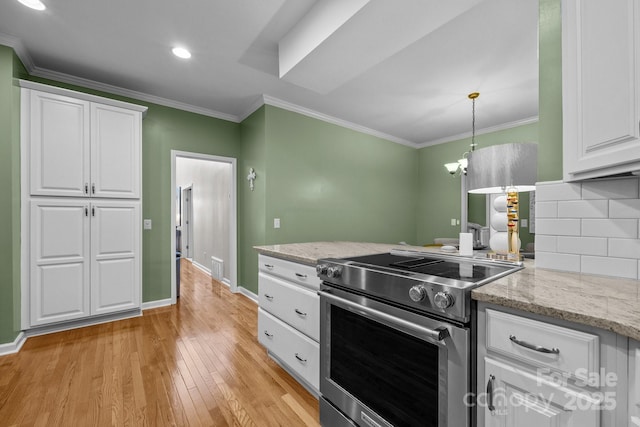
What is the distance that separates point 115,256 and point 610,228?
12.7 ft

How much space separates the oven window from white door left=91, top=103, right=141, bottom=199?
2797mm

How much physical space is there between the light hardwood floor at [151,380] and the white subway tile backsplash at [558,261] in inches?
59.2

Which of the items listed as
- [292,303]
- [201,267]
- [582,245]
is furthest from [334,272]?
[201,267]

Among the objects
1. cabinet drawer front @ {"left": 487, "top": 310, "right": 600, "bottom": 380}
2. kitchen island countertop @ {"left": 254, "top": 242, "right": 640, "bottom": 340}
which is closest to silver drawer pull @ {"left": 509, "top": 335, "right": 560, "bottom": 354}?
cabinet drawer front @ {"left": 487, "top": 310, "right": 600, "bottom": 380}

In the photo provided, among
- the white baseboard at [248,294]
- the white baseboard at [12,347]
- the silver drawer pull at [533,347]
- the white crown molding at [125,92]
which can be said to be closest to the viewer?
the silver drawer pull at [533,347]

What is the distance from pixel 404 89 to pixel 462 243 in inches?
89.0

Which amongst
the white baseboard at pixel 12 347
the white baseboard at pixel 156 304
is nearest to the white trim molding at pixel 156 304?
the white baseboard at pixel 156 304

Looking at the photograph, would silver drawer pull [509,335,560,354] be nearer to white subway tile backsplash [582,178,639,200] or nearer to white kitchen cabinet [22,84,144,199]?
white subway tile backsplash [582,178,639,200]

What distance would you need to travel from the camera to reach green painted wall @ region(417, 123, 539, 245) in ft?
14.6

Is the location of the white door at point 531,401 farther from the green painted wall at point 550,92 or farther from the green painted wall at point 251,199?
the green painted wall at point 251,199

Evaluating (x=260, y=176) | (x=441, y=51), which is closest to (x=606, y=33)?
(x=441, y=51)

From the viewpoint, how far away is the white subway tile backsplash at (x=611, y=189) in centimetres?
112

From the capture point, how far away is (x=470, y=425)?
95cm

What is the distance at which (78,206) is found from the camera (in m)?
2.70
